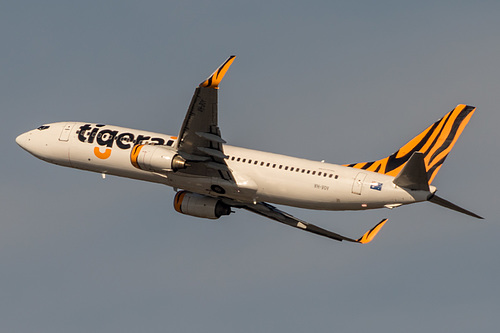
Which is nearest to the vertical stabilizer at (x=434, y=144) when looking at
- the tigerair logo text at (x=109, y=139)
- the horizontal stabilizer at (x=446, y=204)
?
the horizontal stabilizer at (x=446, y=204)

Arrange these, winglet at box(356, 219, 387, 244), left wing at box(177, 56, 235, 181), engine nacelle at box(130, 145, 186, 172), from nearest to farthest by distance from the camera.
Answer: left wing at box(177, 56, 235, 181) < engine nacelle at box(130, 145, 186, 172) < winglet at box(356, 219, 387, 244)

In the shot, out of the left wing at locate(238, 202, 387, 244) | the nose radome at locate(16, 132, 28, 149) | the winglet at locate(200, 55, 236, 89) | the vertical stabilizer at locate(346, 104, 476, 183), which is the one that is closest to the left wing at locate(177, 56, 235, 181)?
the winglet at locate(200, 55, 236, 89)

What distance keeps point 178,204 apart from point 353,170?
12.6 metres

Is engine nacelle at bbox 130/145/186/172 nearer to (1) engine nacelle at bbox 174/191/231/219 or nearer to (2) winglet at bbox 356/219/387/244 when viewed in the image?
(1) engine nacelle at bbox 174/191/231/219

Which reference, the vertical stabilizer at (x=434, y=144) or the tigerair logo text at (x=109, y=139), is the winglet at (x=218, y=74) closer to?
the tigerair logo text at (x=109, y=139)

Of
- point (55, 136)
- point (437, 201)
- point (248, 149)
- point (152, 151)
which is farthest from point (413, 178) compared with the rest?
point (55, 136)

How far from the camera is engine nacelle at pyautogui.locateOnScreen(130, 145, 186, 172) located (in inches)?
2249

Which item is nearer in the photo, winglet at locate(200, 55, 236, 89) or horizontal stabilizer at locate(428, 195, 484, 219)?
winglet at locate(200, 55, 236, 89)

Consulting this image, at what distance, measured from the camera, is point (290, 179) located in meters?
57.8

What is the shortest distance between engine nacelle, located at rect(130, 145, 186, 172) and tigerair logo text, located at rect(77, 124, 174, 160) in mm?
2761

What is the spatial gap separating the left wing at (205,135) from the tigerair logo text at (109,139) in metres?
2.90

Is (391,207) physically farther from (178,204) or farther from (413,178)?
(178,204)


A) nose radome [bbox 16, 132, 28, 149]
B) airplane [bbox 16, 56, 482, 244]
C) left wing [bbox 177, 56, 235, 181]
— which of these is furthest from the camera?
nose radome [bbox 16, 132, 28, 149]

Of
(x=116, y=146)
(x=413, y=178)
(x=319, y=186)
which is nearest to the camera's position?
(x=413, y=178)
